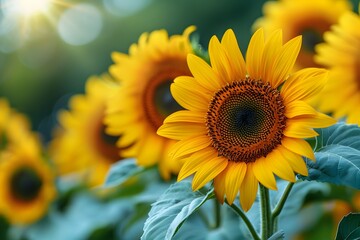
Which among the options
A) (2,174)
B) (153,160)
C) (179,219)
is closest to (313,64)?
(153,160)

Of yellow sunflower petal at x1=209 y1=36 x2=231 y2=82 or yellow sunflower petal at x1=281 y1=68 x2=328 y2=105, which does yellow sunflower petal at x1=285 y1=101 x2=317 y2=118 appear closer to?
yellow sunflower petal at x1=281 y1=68 x2=328 y2=105

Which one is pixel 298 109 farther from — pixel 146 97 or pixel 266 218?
pixel 146 97

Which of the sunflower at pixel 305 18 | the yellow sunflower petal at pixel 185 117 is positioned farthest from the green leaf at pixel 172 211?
the sunflower at pixel 305 18

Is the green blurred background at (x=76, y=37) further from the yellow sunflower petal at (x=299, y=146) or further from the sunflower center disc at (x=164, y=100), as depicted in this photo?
the yellow sunflower petal at (x=299, y=146)

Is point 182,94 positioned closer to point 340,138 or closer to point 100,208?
point 340,138

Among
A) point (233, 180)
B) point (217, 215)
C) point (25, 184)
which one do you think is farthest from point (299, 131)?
point (25, 184)

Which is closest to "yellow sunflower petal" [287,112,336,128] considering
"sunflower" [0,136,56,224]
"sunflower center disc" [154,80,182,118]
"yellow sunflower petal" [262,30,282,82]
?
"yellow sunflower petal" [262,30,282,82]
